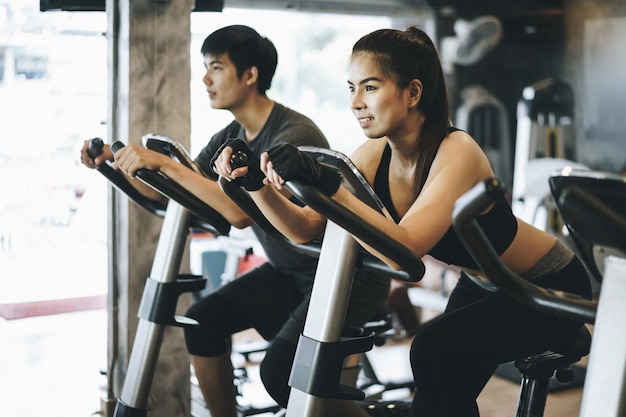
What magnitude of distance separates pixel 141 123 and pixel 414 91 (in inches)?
50.3

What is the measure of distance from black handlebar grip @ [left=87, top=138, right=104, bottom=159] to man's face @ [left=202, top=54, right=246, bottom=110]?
1.25ft

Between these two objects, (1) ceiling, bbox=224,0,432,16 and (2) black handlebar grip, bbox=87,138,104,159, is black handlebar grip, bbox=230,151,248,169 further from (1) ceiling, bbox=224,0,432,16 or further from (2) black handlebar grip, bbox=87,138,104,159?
(1) ceiling, bbox=224,0,432,16

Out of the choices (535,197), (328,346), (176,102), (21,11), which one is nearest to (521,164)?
(535,197)

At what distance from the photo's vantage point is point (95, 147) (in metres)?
2.43

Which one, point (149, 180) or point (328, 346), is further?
point (149, 180)

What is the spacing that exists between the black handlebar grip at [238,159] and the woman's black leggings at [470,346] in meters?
0.59

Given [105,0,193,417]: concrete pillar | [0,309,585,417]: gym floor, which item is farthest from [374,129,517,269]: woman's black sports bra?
[0,309,585,417]: gym floor

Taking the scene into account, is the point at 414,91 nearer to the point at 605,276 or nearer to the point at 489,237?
the point at 489,237

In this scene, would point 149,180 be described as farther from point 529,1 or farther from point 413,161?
point 529,1

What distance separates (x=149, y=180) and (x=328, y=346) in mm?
759

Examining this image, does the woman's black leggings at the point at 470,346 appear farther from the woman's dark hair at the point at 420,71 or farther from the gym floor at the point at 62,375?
the gym floor at the point at 62,375

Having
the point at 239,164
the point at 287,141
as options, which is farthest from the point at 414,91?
the point at 287,141

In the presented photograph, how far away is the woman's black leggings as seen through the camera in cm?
182

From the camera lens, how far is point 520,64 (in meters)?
7.41
